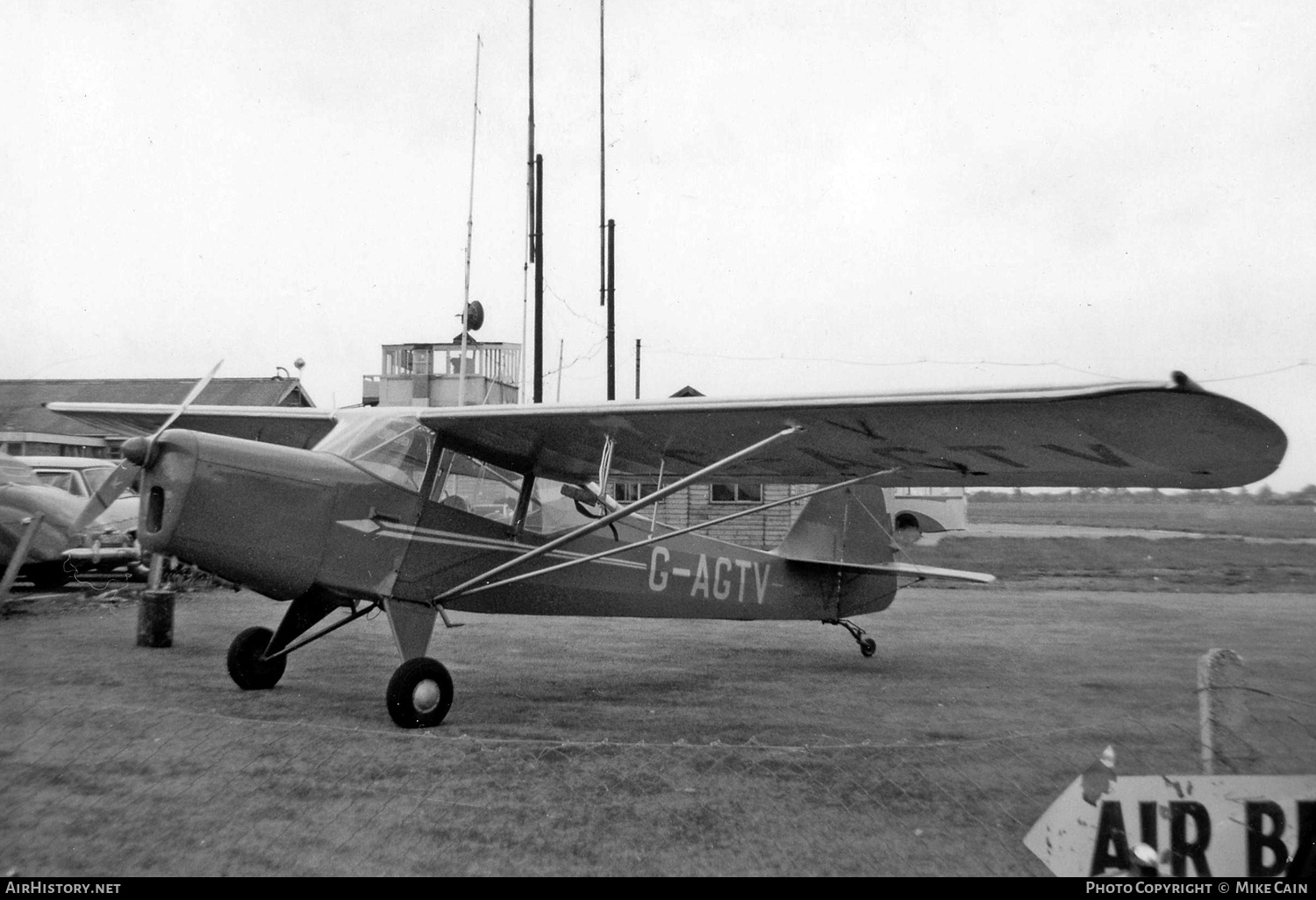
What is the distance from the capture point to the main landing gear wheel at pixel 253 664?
7.35m

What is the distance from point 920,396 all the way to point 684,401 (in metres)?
1.61

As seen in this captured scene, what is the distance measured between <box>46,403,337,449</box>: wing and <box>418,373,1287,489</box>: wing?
2.19m

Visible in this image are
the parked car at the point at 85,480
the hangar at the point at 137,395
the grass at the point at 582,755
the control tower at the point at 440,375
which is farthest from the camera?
the control tower at the point at 440,375

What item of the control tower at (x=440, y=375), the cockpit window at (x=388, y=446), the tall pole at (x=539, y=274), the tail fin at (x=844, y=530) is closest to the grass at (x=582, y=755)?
the tail fin at (x=844, y=530)

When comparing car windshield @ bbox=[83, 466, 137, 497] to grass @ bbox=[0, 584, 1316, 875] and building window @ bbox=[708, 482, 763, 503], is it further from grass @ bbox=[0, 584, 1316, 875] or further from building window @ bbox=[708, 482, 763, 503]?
building window @ bbox=[708, 482, 763, 503]

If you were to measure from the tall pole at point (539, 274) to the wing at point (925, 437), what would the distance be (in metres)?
10.0

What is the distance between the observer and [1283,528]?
7.59 metres

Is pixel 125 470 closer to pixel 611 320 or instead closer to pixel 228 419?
pixel 228 419

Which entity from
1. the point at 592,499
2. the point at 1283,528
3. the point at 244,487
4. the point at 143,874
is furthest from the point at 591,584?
the point at 1283,528

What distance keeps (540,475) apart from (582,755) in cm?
347

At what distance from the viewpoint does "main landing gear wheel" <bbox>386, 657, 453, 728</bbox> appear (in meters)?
6.06

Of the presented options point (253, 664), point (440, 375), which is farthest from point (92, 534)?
point (440, 375)

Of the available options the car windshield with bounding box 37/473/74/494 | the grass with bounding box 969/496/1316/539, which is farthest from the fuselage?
the car windshield with bounding box 37/473/74/494

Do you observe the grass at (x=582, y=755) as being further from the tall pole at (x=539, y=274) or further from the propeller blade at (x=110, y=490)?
the tall pole at (x=539, y=274)
